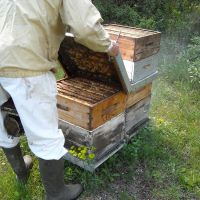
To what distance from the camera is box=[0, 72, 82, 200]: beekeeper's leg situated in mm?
2766

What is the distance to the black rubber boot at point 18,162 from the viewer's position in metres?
3.41

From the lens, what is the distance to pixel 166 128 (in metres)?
4.50

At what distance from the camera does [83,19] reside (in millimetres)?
2631

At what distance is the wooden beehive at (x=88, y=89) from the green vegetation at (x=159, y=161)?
0.62m

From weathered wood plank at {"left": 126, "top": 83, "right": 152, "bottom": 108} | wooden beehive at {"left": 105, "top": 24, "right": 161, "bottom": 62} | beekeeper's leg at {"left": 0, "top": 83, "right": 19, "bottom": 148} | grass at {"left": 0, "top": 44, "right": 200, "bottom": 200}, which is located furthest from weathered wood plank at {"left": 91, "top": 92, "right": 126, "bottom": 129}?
beekeeper's leg at {"left": 0, "top": 83, "right": 19, "bottom": 148}

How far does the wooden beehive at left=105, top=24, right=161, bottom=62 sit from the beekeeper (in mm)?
632

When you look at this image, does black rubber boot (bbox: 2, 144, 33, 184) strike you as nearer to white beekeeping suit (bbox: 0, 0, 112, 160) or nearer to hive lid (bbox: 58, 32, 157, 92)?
white beekeeping suit (bbox: 0, 0, 112, 160)

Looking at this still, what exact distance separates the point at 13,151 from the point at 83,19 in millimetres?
1510

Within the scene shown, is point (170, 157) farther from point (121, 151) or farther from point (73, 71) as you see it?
point (73, 71)

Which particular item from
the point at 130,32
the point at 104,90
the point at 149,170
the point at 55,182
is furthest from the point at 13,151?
the point at 130,32

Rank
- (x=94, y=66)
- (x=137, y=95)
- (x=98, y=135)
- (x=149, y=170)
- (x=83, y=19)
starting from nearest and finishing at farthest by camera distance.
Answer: (x=83, y=19) < (x=98, y=135) < (x=94, y=66) < (x=149, y=170) < (x=137, y=95)

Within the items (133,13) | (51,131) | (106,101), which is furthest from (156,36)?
(133,13)

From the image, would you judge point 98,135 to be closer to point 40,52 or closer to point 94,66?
point 94,66

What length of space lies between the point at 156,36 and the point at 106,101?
973mm
